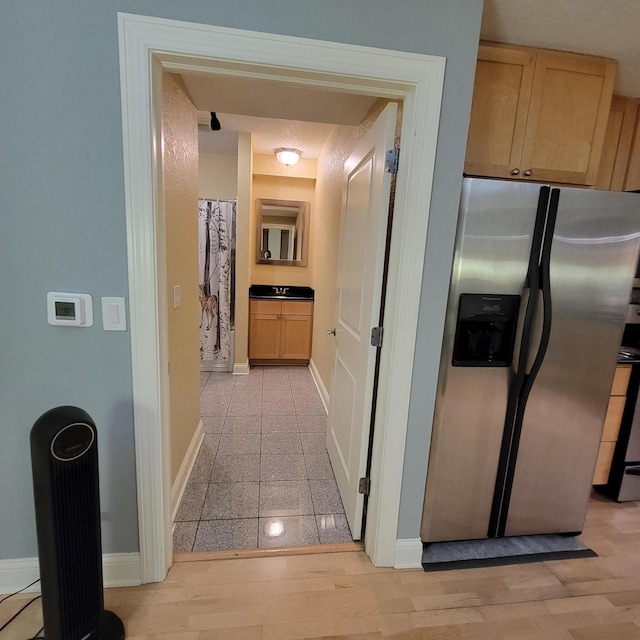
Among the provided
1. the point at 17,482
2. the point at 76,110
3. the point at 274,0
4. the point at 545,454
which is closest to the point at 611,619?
the point at 545,454

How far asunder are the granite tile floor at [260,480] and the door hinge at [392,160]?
177cm

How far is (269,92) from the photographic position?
1801mm

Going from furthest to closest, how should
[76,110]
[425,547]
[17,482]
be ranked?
1. [425,547]
2. [17,482]
3. [76,110]

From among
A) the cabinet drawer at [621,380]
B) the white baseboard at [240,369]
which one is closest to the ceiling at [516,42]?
the cabinet drawer at [621,380]

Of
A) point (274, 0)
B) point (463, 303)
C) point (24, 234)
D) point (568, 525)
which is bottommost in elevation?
point (568, 525)

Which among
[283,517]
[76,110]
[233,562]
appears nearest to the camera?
[76,110]

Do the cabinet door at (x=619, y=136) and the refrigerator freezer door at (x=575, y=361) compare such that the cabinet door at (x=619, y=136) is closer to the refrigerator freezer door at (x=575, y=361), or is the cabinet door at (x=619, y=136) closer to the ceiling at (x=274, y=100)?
the refrigerator freezer door at (x=575, y=361)

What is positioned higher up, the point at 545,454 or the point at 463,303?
the point at 463,303

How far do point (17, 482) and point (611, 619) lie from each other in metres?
2.44

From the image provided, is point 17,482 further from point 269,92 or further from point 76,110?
point 269,92

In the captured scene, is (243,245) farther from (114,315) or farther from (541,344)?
(541,344)

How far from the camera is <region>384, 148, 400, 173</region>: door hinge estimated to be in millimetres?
1383

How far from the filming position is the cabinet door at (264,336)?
4281 millimetres

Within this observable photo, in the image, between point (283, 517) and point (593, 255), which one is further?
point (283, 517)
